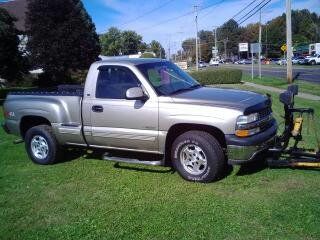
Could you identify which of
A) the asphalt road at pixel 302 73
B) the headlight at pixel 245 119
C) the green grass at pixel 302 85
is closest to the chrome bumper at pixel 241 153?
the headlight at pixel 245 119

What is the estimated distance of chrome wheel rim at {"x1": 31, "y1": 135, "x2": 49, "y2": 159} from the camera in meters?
7.98

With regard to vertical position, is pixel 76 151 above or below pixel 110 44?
below

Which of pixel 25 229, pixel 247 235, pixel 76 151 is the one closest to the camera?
pixel 247 235

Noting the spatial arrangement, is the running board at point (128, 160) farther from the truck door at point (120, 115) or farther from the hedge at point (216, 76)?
the hedge at point (216, 76)

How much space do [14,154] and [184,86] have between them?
4.29 metres

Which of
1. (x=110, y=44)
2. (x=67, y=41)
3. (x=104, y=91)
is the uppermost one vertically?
(x=110, y=44)

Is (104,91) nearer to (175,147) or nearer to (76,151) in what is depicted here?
(175,147)

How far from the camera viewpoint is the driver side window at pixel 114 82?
6.89 m

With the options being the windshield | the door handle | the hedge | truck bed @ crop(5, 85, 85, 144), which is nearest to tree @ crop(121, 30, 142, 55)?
the hedge

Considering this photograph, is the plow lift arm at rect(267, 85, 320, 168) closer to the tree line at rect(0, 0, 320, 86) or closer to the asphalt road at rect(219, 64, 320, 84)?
the tree line at rect(0, 0, 320, 86)

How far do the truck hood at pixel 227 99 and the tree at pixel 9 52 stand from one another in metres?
18.7

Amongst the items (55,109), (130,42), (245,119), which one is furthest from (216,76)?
(130,42)

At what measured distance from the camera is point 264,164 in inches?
276

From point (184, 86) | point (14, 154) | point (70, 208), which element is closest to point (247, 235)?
point (70, 208)
